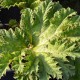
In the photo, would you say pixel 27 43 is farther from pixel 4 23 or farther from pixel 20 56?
pixel 4 23

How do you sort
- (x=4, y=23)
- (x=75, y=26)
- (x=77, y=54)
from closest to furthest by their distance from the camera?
1. (x=77, y=54)
2. (x=75, y=26)
3. (x=4, y=23)

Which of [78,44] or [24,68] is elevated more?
[78,44]

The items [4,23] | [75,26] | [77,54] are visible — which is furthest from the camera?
[4,23]

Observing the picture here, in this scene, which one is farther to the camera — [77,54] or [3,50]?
[3,50]

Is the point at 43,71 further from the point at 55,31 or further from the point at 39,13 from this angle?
the point at 39,13

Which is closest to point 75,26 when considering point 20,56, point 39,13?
point 39,13

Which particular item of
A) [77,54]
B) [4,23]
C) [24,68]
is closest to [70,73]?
[77,54]

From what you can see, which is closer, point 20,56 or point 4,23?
point 20,56

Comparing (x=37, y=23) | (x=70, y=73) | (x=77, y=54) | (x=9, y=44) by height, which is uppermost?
(x=37, y=23)

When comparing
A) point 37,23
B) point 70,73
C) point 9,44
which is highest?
point 37,23
